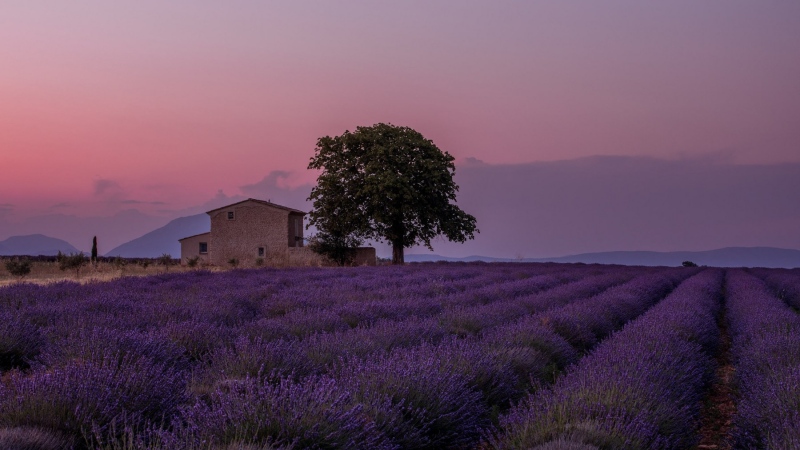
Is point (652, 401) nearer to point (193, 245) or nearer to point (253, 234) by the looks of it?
point (253, 234)

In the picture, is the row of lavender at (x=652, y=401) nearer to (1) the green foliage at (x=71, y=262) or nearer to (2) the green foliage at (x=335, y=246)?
(1) the green foliage at (x=71, y=262)

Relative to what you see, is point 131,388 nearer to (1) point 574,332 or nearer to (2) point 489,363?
(2) point 489,363

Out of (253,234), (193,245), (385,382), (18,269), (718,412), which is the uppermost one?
(253,234)

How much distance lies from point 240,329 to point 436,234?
23.6 meters

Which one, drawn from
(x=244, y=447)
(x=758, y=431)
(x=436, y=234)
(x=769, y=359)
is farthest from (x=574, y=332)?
(x=436, y=234)

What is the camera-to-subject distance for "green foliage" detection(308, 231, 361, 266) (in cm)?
3028

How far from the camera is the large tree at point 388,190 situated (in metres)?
28.2

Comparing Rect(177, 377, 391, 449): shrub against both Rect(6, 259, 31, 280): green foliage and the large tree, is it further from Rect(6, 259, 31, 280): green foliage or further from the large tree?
the large tree

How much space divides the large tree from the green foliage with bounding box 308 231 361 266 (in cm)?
Result: 30

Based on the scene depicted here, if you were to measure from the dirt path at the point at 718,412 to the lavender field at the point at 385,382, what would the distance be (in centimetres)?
2

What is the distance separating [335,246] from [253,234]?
709cm

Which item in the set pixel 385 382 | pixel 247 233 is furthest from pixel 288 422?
pixel 247 233

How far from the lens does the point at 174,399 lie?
3484 millimetres

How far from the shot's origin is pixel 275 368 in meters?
4.14
